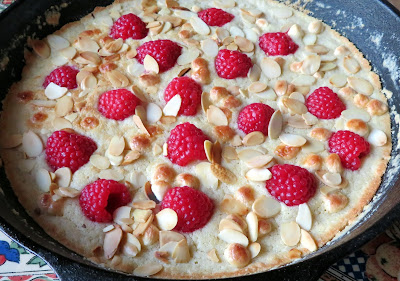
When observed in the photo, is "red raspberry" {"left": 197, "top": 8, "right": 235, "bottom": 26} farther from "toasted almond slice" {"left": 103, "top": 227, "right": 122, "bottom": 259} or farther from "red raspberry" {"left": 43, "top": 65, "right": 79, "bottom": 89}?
"toasted almond slice" {"left": 103, "top": 227, "right": 122, "bottom": 259}

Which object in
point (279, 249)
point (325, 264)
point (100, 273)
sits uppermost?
point (325, 264)

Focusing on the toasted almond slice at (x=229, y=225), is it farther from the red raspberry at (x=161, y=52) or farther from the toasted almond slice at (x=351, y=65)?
the toasted almond slice at (x=351, y=65)

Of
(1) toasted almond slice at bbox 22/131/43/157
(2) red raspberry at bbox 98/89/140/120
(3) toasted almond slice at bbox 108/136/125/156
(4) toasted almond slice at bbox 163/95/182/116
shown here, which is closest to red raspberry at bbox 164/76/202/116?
(4) toasted almond slice at bbox 163/95/182/116

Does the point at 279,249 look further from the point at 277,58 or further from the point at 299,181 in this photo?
the point at 277,58

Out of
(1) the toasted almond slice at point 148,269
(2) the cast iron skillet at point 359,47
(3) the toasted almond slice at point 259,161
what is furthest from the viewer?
(3) the toasted almond slice at point 259,161

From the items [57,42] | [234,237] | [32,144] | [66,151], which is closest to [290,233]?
[234,237]

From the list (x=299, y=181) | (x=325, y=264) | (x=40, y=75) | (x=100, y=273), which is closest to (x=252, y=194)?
(x=299, y=181)

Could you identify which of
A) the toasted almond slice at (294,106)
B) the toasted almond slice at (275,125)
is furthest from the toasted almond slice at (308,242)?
the toasted almond slice at (294,106)
